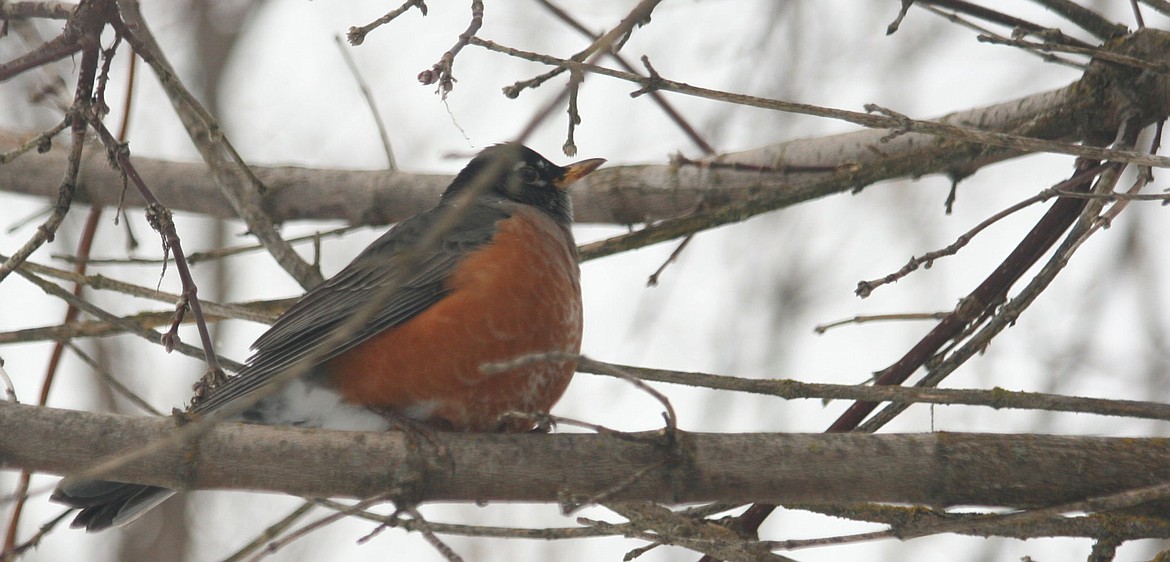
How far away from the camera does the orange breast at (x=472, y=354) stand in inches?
138

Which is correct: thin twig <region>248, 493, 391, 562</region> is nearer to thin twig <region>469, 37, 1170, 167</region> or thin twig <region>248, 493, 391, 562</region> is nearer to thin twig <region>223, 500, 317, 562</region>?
thin twig <region>223, 500, 317, 562</region>

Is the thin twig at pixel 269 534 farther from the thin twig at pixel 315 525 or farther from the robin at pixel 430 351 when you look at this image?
the robin at pixel 430 351

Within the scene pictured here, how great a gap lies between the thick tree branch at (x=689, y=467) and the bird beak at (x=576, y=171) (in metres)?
1.96

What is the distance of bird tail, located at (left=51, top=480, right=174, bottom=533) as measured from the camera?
3143mm

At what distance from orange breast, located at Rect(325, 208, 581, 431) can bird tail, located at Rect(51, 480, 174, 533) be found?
0.68 m

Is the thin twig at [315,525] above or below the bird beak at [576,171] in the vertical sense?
below

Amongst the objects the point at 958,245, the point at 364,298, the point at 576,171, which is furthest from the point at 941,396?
the point at 576,171

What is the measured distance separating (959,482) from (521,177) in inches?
104

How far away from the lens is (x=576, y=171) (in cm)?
472

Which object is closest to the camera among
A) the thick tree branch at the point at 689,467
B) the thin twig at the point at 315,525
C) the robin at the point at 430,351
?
the thin twig at the point at 315,525

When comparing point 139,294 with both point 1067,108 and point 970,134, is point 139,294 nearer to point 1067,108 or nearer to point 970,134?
point 970,134

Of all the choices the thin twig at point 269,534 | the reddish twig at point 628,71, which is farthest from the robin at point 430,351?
the reddish twig at point 628,71

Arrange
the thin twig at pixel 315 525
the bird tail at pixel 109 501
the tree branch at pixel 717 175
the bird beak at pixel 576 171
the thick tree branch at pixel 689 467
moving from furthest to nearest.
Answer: the bird beak at pixel 576 171 → the tree branch at pixel 717 175 → the bird tail at pixel 109 501 → the thick tree branch at pixel 689 467 → the thin twig at pixel 315 525

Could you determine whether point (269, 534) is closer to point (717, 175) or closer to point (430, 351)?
point (430, 351)
